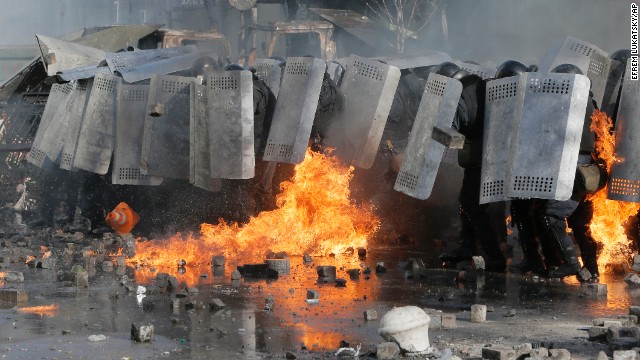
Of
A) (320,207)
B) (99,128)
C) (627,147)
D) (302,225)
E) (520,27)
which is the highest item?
(520,27)

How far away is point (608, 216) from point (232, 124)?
4.44 meters

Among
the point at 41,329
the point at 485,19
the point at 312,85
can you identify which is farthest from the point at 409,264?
the point at 485,19

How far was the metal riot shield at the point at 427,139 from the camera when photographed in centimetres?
1137

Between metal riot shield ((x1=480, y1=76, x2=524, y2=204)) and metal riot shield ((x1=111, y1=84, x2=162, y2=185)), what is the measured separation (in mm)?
4821

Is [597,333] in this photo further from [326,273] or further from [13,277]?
[13,277]

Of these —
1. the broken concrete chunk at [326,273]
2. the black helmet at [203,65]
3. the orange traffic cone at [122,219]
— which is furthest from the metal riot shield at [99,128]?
the broken concrete chunk at [326,273]

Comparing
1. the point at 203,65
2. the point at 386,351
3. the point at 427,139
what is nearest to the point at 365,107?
the point at 427,139

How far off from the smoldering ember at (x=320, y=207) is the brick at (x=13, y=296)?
0.06ft

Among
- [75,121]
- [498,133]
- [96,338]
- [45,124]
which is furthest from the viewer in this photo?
[45,124]

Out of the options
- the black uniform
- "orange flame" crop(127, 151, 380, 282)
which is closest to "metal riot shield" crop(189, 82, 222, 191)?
"orange flame" crop(127, 151, 380, 282)

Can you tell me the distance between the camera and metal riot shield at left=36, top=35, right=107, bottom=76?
1688 cm

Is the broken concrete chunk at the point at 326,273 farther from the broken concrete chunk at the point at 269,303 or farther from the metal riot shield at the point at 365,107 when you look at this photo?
the metal riot shield at the point at 365,107

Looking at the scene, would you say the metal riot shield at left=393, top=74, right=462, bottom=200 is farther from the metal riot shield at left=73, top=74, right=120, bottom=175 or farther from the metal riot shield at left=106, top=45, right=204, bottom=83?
the metal riot shield at left=73, top=74, right=120, bottom=175

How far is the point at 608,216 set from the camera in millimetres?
11445
